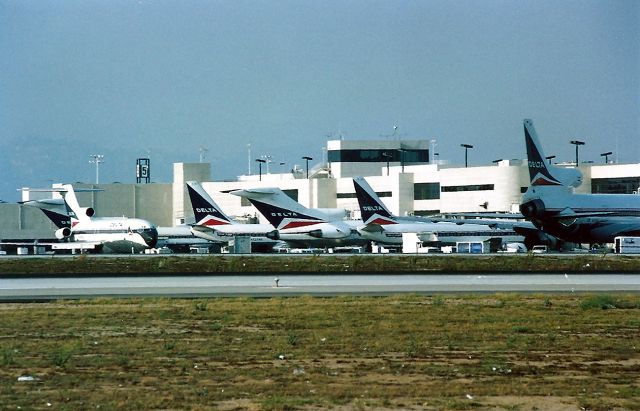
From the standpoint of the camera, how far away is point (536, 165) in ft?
305

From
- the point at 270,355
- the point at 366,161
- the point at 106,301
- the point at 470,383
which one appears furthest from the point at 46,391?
the point at 366,161

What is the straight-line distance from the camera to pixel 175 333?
32.3m

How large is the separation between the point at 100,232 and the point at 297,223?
2147cm

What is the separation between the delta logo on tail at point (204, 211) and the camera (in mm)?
118812

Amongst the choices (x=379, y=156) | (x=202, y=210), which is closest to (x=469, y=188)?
(x=202, y=210)

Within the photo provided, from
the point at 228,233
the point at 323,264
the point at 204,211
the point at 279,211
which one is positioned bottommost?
the point at 323,264

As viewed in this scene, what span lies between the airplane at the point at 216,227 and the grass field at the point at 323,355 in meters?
74.6

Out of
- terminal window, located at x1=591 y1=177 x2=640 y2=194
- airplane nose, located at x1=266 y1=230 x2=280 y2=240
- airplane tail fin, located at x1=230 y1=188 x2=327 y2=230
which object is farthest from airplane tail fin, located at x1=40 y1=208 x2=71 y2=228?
terminal window, located at x1=591 y1=177 x2=640 y2=194

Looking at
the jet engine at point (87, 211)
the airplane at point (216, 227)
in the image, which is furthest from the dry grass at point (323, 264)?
the airplane at point (216, 227)

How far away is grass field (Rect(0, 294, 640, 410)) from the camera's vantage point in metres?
21.5

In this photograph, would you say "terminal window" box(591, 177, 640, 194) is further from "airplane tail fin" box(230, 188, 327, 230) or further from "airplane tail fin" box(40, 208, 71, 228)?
"airplane tail fin" box(40, 208, 71, 228)

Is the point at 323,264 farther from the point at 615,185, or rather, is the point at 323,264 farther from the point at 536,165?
the point at 615,185

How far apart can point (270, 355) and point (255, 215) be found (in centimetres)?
11520

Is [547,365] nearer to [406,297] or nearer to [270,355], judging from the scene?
[270,355]
